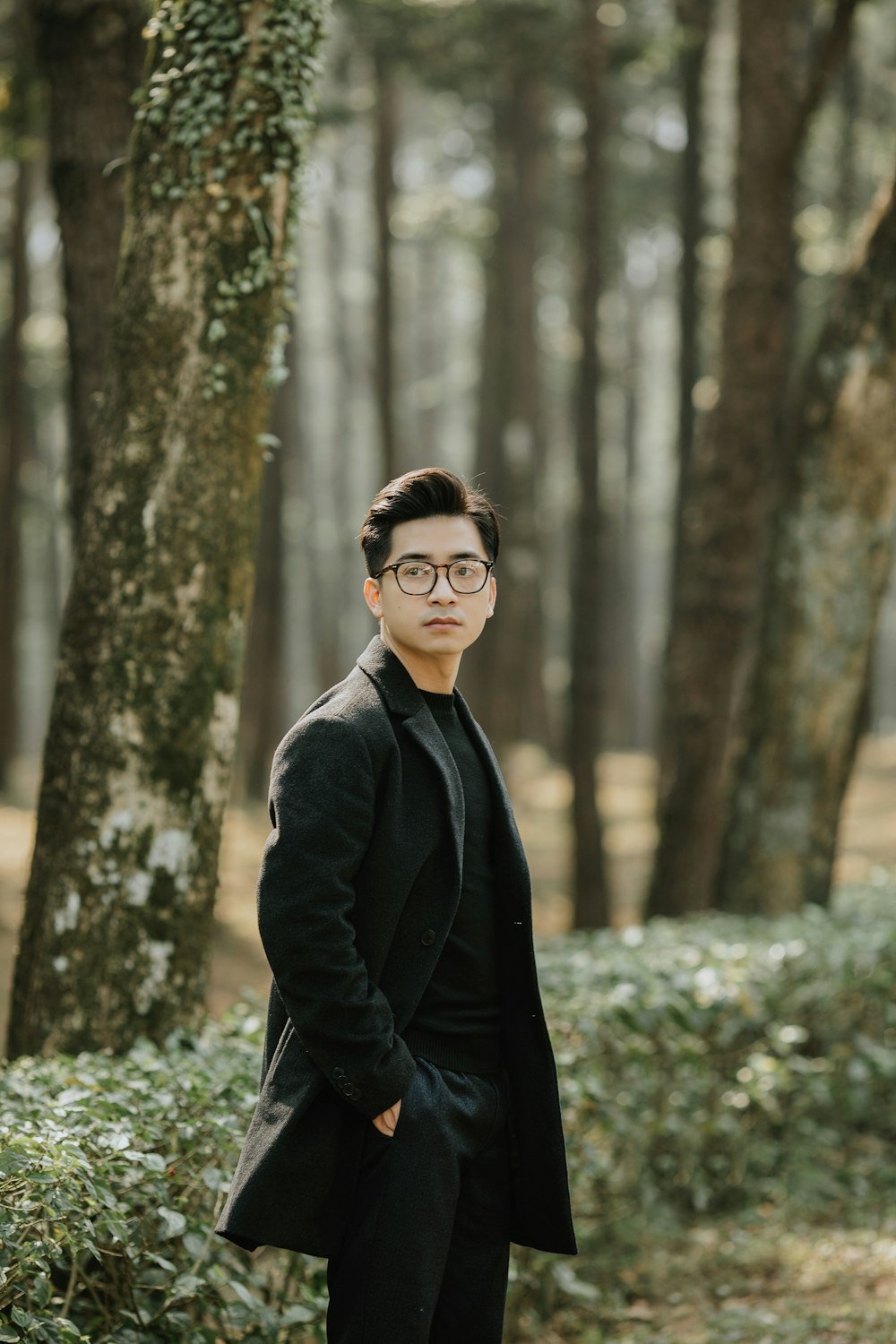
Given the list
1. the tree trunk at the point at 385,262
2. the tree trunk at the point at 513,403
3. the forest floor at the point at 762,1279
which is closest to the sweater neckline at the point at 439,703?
the forest floor at the point at 762,1279

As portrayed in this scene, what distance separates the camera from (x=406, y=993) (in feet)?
9.35

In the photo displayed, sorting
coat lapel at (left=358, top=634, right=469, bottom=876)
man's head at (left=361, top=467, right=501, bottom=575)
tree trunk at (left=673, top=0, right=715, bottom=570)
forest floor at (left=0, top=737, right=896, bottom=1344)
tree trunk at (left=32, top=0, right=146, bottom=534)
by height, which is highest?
tree trunk at (left=673, top=0, right=715, bottom=570)

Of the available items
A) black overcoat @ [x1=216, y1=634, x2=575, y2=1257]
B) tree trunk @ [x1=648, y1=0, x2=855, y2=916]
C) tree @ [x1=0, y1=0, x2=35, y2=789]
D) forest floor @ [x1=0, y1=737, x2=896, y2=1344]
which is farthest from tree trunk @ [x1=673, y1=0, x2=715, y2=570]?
black overcoat @ [x1=216, y1=634, x2=575, y2=1257]

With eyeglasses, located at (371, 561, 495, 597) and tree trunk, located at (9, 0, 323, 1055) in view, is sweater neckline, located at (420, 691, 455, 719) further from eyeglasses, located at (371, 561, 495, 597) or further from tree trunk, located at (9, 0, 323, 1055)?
tree trunk, located at (9, 0, 323, 1055)

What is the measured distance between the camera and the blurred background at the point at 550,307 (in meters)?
9.48

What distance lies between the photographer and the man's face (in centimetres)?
302

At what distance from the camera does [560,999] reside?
16.6ft

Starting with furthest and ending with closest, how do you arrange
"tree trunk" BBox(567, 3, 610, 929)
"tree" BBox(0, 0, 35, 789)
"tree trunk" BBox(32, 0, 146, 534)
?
"tree" BBox(0, 0, 35, 789) → "tree trunk" BBox(567, 3, 610, 929) → "tree trunk" BBox(32, 0, 146, 534)

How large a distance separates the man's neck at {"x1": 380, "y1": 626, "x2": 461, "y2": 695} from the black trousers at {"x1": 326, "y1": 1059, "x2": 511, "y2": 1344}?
31.7 inches

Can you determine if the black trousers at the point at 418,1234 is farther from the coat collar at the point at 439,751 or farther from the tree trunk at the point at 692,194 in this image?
the tree trunk at the point at 692,194

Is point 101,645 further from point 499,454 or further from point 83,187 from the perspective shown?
point 499,454

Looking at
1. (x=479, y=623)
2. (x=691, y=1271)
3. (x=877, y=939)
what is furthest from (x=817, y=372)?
(x=479, y=623)

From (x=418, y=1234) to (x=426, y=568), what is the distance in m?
1.35

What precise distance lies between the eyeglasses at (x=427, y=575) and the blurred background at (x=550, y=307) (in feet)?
6.14
